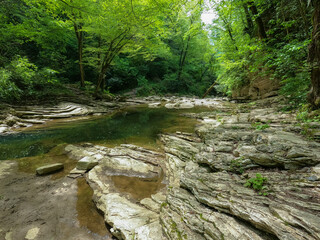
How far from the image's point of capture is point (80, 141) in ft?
22.2

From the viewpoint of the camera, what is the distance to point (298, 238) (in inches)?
59.2

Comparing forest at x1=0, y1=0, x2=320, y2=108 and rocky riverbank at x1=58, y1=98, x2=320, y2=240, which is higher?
forest at x1=0, y1=0, x2=320, y2=108

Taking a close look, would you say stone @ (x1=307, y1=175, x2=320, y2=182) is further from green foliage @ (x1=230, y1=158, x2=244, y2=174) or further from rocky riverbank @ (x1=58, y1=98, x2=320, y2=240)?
green foliage @ (x1=230, y1=158, x2=244, y2=174)

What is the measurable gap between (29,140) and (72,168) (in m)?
3.60

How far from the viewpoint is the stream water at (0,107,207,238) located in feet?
11.2

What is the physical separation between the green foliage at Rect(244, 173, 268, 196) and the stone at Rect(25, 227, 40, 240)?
3.79m

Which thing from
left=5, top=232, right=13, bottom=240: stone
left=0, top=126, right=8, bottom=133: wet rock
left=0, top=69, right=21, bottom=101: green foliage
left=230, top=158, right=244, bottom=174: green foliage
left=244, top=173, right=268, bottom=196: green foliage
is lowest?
left=5, top=232, right=13, bottom=240: stone

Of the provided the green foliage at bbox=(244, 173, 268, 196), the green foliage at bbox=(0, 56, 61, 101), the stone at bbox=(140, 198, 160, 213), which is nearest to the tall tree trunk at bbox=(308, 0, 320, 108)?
the green foliage at bbox=(244, 173, 268, 196)

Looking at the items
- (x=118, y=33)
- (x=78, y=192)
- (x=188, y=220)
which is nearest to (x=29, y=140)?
(x=78, y=192)

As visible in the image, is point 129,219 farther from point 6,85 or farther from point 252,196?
point 6,85

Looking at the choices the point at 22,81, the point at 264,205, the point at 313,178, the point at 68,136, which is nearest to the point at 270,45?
the point at 313,178

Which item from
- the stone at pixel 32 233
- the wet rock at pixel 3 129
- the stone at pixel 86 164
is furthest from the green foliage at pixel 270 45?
the wet rock at pixel 3 129

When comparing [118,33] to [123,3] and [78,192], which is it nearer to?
[123,3]

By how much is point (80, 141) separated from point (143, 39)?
1217cm
